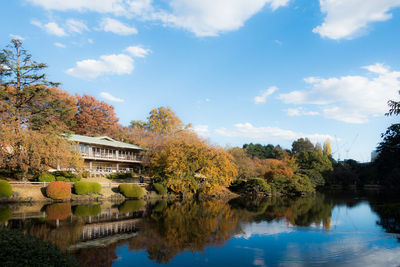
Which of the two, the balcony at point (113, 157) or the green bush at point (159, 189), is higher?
the balcony at point (113, 157)

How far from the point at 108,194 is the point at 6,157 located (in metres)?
10.2

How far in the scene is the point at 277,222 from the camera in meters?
19.2

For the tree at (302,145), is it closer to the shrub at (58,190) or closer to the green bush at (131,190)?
the green bush at (131,190)

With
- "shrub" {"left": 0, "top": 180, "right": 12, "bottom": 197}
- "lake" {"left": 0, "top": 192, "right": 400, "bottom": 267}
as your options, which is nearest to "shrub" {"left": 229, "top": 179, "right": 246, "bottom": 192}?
"lake" {"left": 0, "top": 192, "right": 400, "bottom": 267}

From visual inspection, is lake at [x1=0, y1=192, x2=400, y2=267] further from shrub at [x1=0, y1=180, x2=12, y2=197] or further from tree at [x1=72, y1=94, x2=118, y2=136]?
tree at [x1=72, y1=94, x2=118, y2=136]

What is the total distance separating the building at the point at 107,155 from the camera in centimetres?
4125

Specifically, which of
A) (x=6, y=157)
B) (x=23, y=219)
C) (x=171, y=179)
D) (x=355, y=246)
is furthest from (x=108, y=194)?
(x=355, y=246)

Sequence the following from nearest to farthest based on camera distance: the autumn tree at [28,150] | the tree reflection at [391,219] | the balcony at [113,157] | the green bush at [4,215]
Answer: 1. the green bush at [4,215]
2. the tree reflection at [391,219]
3. the autumn tree at [28,150]
4. the balcony at [113,157]

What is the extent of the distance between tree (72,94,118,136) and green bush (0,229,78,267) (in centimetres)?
4977

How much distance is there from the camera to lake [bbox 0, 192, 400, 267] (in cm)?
1075

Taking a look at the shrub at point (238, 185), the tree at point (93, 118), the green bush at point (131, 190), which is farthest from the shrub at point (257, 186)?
the tree at point (93, 118)

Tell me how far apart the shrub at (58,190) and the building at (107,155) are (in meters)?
11.7

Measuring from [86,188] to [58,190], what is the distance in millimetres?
2745

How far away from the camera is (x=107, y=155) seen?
44.2 m
